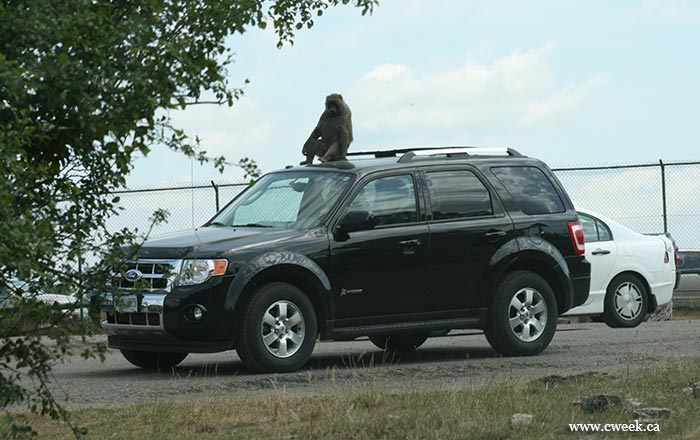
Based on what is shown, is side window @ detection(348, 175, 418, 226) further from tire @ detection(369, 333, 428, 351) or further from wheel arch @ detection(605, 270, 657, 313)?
wheel arch @ detection(605, 270, 657, 313)

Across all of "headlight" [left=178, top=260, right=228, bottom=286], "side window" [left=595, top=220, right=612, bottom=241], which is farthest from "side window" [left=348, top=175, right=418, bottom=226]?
"side window" [left=595, top=220, right=612, bottom=241]

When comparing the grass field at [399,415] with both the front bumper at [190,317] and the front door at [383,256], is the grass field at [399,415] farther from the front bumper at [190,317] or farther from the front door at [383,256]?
the front door at [383,256]

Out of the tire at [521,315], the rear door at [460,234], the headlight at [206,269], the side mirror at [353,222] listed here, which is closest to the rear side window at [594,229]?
the tire at [521,315]

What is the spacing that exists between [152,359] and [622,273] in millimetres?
8092

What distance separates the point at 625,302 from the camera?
18438mm

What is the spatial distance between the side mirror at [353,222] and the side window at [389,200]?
0.65 feet

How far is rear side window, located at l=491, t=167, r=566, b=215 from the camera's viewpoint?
13172 mm

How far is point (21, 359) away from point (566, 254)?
303 inches

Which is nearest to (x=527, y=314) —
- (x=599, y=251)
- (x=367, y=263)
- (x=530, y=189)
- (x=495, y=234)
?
(x=495, y=234)

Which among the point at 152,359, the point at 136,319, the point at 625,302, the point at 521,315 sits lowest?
the point at 625,302

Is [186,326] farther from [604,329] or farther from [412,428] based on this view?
[604,329]

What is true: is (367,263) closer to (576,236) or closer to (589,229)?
(576,236)

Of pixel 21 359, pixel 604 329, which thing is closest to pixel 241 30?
pixel 21 359

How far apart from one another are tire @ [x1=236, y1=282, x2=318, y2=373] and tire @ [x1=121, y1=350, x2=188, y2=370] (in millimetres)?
1525
